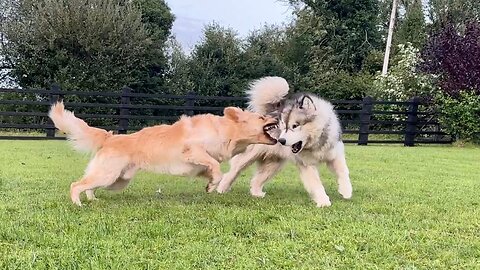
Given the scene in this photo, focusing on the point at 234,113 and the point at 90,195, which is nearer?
the point at 90,195

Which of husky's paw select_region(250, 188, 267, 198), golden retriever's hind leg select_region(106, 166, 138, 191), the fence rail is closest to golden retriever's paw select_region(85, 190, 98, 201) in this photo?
golden retriever's hind leg select_region(106, 166, 138, 191)

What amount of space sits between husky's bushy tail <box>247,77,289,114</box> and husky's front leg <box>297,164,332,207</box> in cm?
71

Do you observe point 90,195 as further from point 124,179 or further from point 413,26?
point 413,26

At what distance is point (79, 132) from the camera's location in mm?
4434

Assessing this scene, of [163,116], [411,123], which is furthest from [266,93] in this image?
[411,123]

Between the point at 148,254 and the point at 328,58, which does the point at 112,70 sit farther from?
the point at 148,254

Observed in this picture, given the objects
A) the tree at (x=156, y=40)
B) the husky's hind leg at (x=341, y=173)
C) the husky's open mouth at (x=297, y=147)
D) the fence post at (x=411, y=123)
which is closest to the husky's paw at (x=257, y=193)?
the husky's open mouth at (x=297, y=147)

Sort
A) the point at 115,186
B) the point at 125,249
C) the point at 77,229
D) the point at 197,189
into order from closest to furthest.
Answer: the point at 125,249, the point at 77,229, the point at 115,186, the point at 197,189

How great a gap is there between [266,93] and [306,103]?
1.74ft

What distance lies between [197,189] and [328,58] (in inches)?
779

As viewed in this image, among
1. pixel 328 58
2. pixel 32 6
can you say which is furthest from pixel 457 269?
pixel 328 58

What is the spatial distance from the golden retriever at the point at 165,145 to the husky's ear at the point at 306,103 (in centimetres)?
32

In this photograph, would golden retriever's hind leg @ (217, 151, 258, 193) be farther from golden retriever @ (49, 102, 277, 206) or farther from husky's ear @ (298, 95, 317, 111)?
husky's ear @ (298, 95, 317, 111)

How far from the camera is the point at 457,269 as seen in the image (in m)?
2.52
